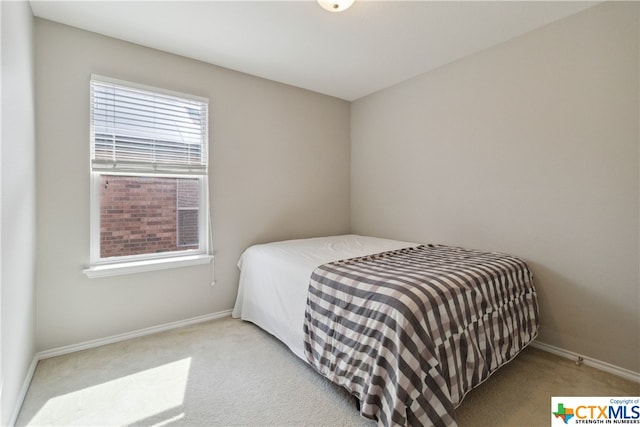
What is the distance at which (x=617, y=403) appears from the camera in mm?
1614

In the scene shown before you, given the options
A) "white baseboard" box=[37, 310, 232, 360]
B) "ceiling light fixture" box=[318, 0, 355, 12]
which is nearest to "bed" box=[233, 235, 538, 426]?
"white baseboard" box=[37, 310, 232, 360]

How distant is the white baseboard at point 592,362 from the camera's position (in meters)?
1.85

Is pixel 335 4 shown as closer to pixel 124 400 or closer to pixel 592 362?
pixel 124 400

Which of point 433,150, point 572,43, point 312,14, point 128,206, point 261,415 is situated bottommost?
point 261,415

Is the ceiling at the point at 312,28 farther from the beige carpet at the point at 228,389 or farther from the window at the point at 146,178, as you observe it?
the beige carpet at the point at 228,389

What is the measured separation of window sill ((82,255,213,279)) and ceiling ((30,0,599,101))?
177 cm

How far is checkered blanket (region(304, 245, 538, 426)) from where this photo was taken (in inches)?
51.2

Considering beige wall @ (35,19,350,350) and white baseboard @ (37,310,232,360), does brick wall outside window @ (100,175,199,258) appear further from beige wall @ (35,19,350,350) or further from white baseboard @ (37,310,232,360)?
white baseboard @ (37,310,232,360)

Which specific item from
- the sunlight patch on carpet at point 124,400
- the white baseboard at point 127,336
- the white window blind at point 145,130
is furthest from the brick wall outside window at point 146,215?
the sunlight patch on carpet at point 124,400

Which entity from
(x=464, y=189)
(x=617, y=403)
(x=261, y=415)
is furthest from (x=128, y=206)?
(x=617, y=403)

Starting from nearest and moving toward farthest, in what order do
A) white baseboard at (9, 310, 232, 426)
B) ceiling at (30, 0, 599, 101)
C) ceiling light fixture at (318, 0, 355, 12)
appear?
white baseboard at (9, 310, 232, 426) < ceiling light fixture at (318, 0, 355, 12) < ceiling at (30, 0, 599, 101)

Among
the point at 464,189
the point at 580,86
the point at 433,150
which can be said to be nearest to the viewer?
A: the point at 580,86

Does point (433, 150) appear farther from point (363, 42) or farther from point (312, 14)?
point (312, 14)

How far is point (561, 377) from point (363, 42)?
2.71 metres
